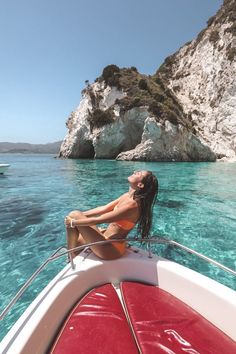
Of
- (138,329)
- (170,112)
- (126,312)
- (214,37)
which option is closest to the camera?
(138,329)

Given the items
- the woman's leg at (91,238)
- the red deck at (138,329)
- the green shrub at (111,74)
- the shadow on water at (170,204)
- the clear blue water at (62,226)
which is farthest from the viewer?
the green shrub at (111,74)

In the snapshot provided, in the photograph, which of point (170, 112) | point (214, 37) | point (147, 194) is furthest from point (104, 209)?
point (214, 37)

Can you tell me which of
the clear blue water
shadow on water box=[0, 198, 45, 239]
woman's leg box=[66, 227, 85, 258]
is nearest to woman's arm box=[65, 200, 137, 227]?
woman's leg box=[66, 227, 85, 258]

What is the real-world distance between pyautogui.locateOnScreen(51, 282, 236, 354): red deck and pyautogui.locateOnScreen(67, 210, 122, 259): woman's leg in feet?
1.81

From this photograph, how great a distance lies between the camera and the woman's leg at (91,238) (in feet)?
9.94

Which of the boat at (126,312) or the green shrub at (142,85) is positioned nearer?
the boat at (126,312)

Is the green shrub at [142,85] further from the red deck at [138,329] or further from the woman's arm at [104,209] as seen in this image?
the red deck at [138,329]

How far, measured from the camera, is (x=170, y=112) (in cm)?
3559

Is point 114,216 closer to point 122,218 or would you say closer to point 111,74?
point 122,218

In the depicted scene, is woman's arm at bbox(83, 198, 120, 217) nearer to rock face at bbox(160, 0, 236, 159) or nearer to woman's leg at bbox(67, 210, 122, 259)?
woman's leg at bbox(67, 210, 122, 259)

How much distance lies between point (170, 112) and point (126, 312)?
36.1 metres

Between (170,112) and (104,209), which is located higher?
(170,112)

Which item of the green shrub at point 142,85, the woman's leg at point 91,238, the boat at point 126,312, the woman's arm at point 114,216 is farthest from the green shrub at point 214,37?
the boat at point 126,312

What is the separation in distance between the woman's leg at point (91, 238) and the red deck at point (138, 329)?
1.81 feet
